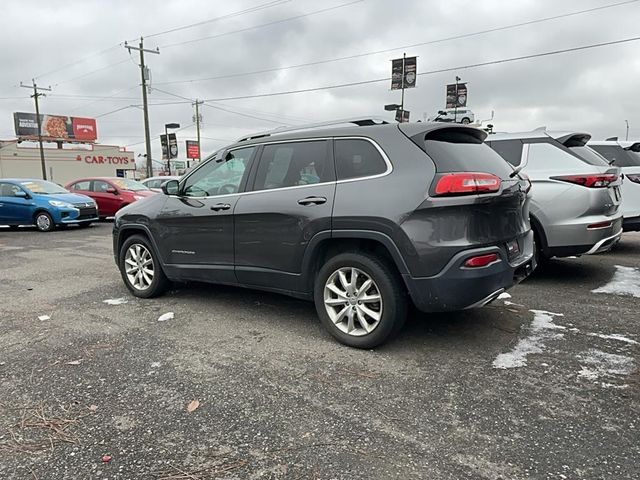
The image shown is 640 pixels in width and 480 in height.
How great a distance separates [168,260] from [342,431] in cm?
310

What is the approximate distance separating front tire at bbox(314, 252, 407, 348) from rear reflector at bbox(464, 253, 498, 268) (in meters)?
0.54

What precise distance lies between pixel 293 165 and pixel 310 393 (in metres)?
1.97

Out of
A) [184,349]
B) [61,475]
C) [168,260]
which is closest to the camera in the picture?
[61,475]

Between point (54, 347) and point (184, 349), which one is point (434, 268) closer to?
point (184, 349)

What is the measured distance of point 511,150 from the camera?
589 centimetres

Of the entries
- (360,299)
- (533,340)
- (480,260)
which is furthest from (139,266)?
(533,340)

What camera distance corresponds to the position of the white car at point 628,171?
686 centimetres

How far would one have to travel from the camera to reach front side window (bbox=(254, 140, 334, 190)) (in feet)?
12.5

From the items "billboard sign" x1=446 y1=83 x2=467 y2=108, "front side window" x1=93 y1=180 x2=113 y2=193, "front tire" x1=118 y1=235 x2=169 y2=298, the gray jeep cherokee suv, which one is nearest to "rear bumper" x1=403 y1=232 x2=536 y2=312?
the gray jeep cherokee suv

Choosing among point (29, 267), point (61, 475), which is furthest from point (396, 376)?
point (29, 267)

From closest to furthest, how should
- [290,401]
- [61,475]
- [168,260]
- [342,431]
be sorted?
[61,475]
[342,431]
[290,401]
[168,260]

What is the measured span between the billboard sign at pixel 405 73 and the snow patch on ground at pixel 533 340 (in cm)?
1941

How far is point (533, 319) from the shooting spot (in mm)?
4285

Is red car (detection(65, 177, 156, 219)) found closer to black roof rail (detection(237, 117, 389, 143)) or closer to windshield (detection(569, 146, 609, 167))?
black roof rail (detection(237, 117, 389, 143))
